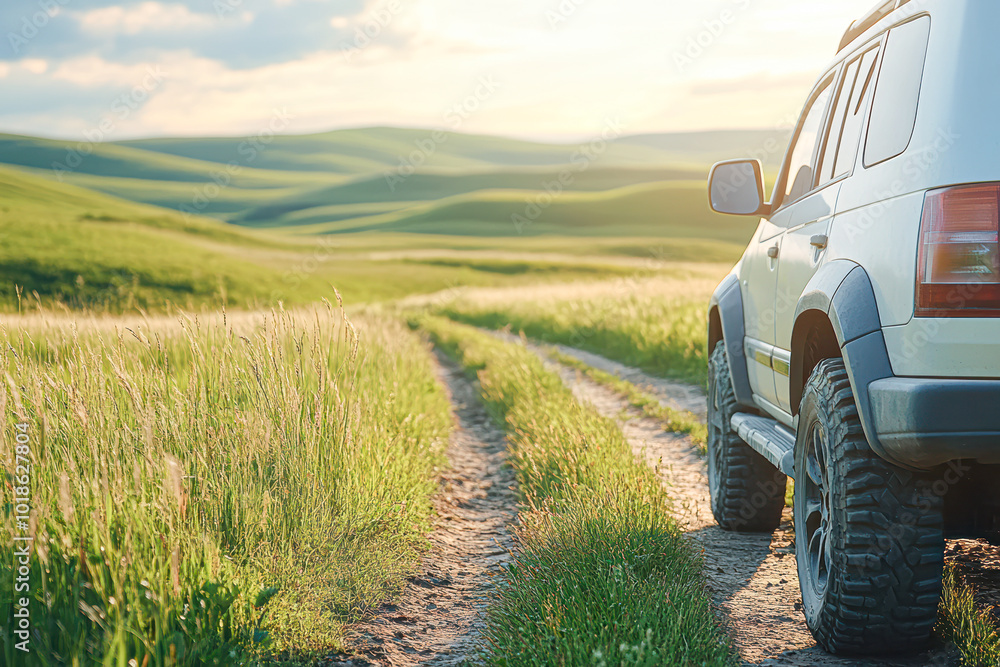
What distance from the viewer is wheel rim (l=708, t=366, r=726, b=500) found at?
497 centimetres

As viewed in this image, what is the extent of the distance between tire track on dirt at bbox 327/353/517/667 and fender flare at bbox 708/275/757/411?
1.64m

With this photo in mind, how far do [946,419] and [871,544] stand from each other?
0.58 metres

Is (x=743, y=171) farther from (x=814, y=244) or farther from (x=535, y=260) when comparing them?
(x=535, y=260)

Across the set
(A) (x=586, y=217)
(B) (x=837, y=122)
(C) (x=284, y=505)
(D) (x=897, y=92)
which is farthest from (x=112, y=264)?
(A) (x=586, y=217)

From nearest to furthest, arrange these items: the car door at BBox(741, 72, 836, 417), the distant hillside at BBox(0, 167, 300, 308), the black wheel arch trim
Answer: the black wheel arch trim → the car door at BBox(741, 72, 836, 417) → the distant hillside at BBox(0, 167, 300, 308)

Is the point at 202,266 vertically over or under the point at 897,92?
under

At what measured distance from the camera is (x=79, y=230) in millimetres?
45938

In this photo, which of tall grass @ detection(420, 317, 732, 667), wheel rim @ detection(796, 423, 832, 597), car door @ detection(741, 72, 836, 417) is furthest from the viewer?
car door @ detection(741, 72, 836, 417)

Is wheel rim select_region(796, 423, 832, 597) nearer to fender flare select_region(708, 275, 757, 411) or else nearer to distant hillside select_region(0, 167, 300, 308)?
fender flare select_region(708, 275, 757, 411)

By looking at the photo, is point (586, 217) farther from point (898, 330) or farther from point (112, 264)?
point (898, 330)

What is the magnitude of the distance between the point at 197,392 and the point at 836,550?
11.5 ft

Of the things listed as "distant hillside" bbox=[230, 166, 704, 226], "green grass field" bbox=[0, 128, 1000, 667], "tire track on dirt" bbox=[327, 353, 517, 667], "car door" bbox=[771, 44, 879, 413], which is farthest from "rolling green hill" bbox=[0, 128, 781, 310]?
"car door" bbox=[771, 44, 879, 413]

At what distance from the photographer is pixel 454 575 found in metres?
4.27

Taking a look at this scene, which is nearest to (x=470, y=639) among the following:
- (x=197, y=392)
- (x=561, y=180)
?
(x=197, y=392)
